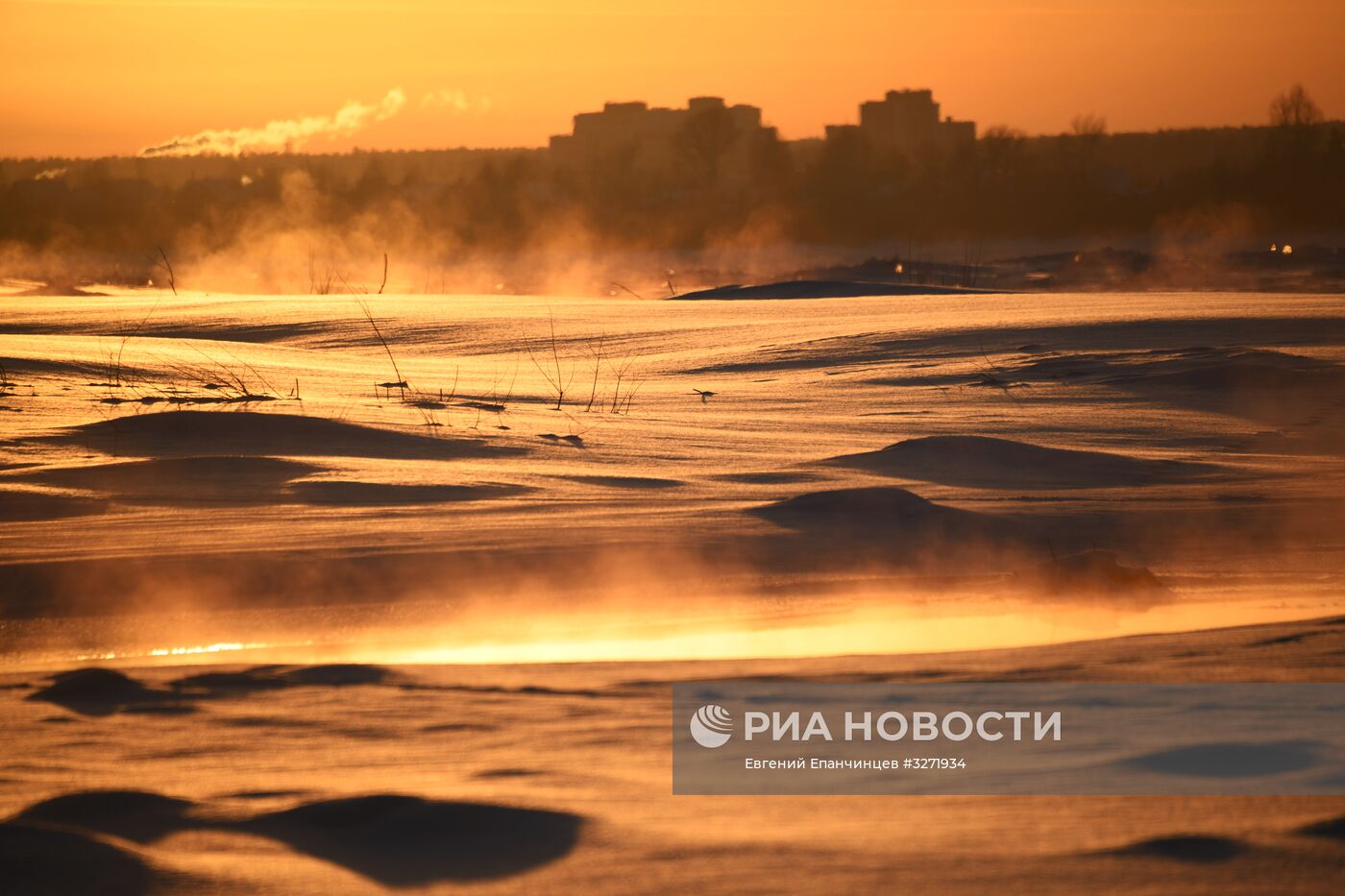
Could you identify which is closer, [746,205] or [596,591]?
[596,591]

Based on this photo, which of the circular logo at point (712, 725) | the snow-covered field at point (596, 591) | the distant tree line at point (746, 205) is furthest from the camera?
the distant tree line at point (746, 205)

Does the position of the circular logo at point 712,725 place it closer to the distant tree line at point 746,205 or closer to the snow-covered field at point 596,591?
the snow-covered field at point 596,591

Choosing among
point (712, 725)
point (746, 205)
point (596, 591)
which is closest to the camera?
point (712, 725)

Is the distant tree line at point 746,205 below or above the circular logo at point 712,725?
above

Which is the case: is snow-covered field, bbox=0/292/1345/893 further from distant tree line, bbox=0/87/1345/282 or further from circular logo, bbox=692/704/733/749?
distant tree line, bbox=0/87/1345/282

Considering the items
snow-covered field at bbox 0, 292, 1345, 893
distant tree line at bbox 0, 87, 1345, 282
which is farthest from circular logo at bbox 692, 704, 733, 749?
distant tree line at bbox 0, 87, 1345, 282

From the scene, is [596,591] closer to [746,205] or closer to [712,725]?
[712,725]

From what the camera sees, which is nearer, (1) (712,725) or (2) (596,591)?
(1) (712,725)

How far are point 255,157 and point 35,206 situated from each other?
157ft

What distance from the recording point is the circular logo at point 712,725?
247 centimetres

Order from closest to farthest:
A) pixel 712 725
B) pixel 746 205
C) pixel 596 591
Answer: pixel 712 725 < pixel 596 591 < pixel 746 205

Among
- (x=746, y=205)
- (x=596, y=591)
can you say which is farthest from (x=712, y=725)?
A: (x=746, y=205)

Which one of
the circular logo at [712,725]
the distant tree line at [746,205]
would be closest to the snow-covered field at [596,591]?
the circular logo at [712,725]

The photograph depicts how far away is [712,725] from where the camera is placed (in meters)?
2.54
